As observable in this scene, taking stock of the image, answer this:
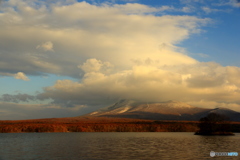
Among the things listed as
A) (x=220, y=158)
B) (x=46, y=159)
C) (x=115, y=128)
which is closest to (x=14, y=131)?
(x=115, y=128)

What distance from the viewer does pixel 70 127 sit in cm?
14575

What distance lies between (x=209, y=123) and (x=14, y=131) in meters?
93.9

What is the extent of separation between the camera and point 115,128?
14925cm

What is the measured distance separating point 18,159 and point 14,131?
10051 cm

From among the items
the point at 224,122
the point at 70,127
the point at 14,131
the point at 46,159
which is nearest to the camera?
the point at 46,159

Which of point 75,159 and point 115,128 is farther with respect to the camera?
point 115,128

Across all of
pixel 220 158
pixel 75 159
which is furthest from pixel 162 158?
pixel 75 159

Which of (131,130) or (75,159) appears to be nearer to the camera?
(75,159)

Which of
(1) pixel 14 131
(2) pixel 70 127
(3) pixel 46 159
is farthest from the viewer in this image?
(2) pixel 70 127

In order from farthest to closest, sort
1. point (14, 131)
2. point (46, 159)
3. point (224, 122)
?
point (14, 131) < point (224, 122) < point (46, 159)

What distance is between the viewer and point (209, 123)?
11494 centimetres

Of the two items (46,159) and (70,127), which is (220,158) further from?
(70,127)

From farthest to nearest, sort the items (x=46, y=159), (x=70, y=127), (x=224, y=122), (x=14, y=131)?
(x=70, y=127) → (x=14, y=131) → (x=224, y=122) → (x=46, y=159)

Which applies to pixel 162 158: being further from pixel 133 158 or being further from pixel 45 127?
pixel 45 127
